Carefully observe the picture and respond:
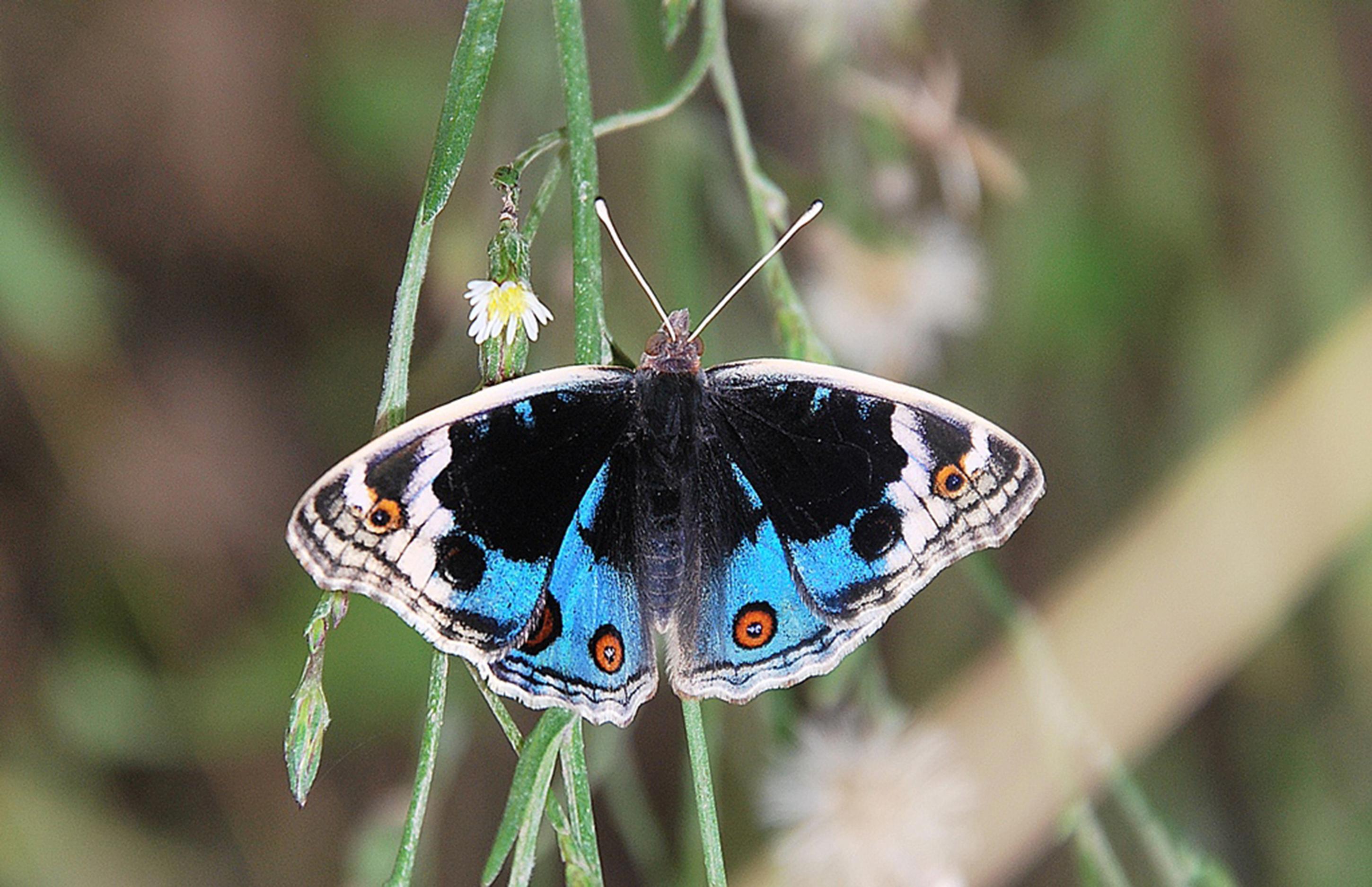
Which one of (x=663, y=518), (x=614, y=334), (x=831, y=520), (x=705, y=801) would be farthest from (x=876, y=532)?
(x=614, y=334)

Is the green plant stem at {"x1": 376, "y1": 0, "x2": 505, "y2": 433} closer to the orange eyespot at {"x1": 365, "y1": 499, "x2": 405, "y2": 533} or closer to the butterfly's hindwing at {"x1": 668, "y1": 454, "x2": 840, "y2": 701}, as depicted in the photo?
the orange eyespot at {"x1": 365, "y1": 499, "x2": 405, "y2": 533}

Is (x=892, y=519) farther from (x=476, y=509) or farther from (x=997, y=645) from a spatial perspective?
(x=997, y=645)

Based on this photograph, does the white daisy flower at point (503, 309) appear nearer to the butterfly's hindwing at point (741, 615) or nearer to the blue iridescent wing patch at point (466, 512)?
the blue iridescent wing patch at point (466, 512)

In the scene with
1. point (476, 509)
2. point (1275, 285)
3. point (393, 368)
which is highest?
point (393, 368)

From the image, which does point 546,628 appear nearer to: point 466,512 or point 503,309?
point 466,512

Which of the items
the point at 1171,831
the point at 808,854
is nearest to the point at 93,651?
the point at 808,854

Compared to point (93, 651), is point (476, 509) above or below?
above

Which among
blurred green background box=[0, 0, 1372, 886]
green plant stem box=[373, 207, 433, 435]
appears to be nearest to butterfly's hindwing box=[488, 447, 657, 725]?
green plant stem box=[373, 207, 433, 435]
